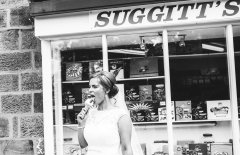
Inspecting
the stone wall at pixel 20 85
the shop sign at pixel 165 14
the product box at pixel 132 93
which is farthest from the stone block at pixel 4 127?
the shop sign at pixel 165 14

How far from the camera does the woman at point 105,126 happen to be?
345 cm

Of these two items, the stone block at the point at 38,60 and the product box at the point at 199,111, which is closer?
the stone block at the point at 38,60

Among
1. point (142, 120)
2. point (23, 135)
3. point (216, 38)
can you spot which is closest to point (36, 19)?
point (23, 135)

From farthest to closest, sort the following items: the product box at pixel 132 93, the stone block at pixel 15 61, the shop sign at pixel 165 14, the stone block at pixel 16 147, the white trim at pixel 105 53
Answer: the product box at pixel 132 93, the stone block at pixel 15 61, the stone block at pixel 16 147, the white trim at pixel 105 53, the shop sign at pixel 165 14

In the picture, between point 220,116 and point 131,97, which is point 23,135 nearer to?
point 131,97

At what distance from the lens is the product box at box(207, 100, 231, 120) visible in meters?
5.90

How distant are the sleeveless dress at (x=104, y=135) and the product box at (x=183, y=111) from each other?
2.67 meters

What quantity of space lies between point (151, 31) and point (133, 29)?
0.86ft

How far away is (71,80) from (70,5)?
1.29m

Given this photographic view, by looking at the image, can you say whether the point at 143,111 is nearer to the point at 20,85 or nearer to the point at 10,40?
the point at 20,85

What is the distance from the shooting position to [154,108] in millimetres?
5902

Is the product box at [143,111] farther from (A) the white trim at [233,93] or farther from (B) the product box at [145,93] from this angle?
(A) the white trim at [233,93]

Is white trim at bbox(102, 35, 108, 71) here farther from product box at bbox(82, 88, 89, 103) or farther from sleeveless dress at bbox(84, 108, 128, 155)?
sleeveless dress at bbox(84, 108, 128, 155)

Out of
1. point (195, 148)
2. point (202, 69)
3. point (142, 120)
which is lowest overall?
point (195, 148)
